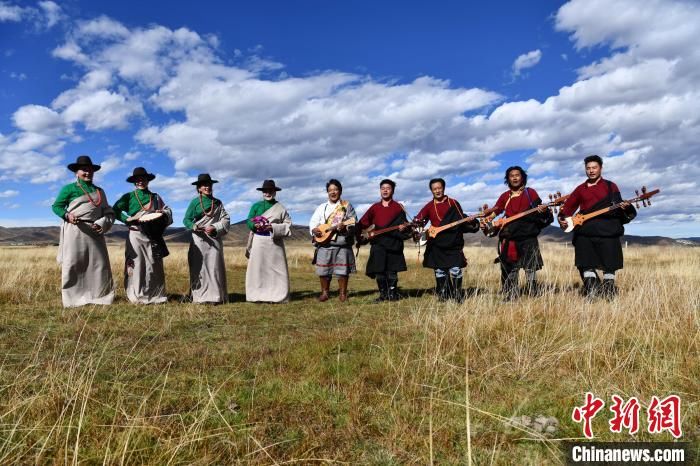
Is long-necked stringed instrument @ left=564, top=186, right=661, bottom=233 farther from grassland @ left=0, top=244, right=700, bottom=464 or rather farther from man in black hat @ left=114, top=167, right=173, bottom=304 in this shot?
man in black hat @ left=114, top=167, right=173, bottom=304

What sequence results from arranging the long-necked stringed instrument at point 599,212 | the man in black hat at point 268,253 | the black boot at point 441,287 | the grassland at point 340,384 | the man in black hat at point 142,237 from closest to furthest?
1. the grassland at point 340,384
2. the long-necked stringed instrument at point 599,212
3. the man in black hat at point 142,237
4. the black boot at point 441,287
5. the man in black hat at point 268,253

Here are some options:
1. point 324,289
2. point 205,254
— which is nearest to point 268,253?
point 205,254

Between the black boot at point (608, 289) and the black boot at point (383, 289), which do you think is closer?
the black boot at point (608, 289)

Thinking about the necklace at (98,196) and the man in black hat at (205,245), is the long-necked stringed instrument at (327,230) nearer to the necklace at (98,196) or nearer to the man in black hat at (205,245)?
the man in black hat at (205,245)

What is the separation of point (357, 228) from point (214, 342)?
4399mm

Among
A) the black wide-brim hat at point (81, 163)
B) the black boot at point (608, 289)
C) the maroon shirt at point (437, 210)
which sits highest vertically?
the black wide-brim hat at point (81, 163)

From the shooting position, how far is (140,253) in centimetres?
850

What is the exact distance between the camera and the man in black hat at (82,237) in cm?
797

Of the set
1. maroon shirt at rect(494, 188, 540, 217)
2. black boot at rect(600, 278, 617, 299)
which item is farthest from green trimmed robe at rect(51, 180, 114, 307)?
black boot at rect(600, 278, 617, 299)

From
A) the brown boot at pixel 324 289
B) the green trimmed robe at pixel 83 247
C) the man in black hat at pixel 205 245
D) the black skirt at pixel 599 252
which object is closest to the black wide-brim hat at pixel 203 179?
the man in black hat at pixel 205 245

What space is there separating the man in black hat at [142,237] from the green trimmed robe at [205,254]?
19.0 inches

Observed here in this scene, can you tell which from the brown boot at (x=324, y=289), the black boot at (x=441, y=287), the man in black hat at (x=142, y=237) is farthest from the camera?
the brown boot at (x=324, y=289)

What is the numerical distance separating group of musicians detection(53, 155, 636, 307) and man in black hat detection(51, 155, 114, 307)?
2 centimetres

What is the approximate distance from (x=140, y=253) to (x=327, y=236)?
134 inches
